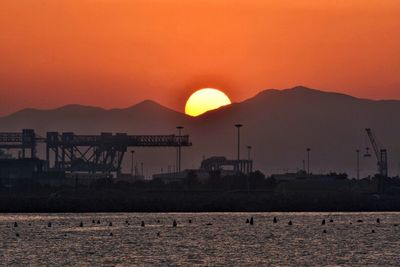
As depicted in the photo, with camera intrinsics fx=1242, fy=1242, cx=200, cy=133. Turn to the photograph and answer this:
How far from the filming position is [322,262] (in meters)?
88.1

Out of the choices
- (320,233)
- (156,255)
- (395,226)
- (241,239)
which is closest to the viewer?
(156,255)

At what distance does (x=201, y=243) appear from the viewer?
109 meters

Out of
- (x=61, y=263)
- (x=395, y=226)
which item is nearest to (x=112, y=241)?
(x=61, y=263)

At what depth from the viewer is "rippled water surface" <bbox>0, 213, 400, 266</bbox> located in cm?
9000

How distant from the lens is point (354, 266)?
84.8 m

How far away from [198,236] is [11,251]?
25.8 m

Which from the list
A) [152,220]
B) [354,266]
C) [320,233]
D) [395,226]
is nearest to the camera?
[354,266]

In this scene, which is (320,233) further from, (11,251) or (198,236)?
(11,251)

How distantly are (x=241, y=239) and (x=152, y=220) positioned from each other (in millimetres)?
45506

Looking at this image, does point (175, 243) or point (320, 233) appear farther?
point (320, 233)

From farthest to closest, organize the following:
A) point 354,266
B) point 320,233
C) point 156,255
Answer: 1. point 320,233
2. point 156,255
3. point 354,266

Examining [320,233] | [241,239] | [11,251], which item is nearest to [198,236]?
[241,239]

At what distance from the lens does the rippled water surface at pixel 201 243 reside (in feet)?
295

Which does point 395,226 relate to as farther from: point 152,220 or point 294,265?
point 294,265
